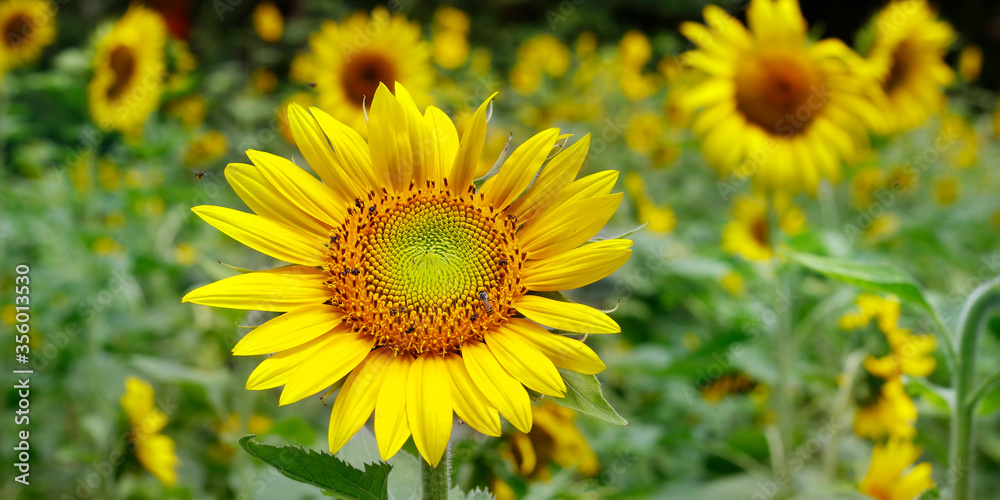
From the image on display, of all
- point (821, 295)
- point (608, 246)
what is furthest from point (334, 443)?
point (821, 295)

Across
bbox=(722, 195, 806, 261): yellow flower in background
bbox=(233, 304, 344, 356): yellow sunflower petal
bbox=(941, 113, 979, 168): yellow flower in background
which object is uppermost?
bbox=(941, 113, 979, 168): yellow flower in background

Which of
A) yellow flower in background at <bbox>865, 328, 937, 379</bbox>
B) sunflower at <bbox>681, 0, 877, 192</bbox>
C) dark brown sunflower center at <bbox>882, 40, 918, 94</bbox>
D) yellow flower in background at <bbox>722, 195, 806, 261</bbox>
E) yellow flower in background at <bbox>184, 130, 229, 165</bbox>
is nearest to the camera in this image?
yellow flower in background at <bbox>865, 328, 937, 379</bbox>

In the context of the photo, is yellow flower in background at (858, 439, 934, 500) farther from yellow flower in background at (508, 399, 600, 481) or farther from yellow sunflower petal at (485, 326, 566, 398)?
yellow sunflower petal at (485, 326, 566, 398)

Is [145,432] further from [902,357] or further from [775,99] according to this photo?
[775,99]

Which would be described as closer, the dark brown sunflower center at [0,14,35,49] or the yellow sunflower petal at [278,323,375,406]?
the yellow sunflower petal at [278,323,375,406]

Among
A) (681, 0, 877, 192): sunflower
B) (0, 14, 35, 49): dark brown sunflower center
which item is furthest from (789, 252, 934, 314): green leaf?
(0, 14, 35, 49): dark brown sunflower center

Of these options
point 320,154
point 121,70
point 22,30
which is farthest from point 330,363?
point 22,30

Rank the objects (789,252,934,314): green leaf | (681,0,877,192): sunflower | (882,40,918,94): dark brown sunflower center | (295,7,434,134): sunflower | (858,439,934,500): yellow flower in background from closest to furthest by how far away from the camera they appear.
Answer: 1. (789,252,934,314): green leaf
2. (858,439,934,500): yellow flower in background
3. (681,0,877,192): sunflower
4. (882,40,918,94): dark brown sunflower center
5. (295,7,434,134): sunflower
